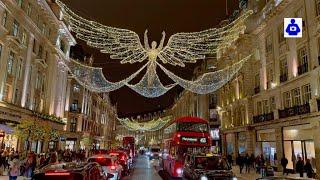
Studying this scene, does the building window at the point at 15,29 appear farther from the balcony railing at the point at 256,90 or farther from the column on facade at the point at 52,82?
the balcony railing at the point at 256,90

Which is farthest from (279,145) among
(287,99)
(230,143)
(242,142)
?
(230,143)

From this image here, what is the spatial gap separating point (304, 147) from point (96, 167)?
896 inches

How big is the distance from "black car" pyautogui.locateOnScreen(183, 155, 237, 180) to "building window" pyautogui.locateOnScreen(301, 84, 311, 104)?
13.6m

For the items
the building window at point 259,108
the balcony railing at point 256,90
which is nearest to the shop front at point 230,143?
the building window at point 259,108

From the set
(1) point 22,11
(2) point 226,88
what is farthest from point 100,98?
(1) point 22,11

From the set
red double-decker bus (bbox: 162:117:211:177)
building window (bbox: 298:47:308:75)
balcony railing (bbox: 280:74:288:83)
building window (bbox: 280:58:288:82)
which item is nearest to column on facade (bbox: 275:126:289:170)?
balcony railing (bbox: 280:74:288:83)

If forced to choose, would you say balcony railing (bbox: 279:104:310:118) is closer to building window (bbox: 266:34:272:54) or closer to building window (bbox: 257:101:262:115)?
building window (bbox: 257:101:262:115)

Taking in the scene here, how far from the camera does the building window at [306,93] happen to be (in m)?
26.7

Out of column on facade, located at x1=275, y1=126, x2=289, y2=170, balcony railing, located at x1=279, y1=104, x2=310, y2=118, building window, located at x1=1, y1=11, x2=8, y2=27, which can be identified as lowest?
column on facade, located at x1=275, y1=126, x2=289, y2=170

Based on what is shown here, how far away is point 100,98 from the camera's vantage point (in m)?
88.8

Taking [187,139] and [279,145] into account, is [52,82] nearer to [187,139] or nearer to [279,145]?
[187,139]

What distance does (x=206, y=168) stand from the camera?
16375 millimetres

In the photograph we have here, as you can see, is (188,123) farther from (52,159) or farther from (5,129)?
(5,129)

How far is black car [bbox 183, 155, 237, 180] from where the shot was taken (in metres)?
14.3
